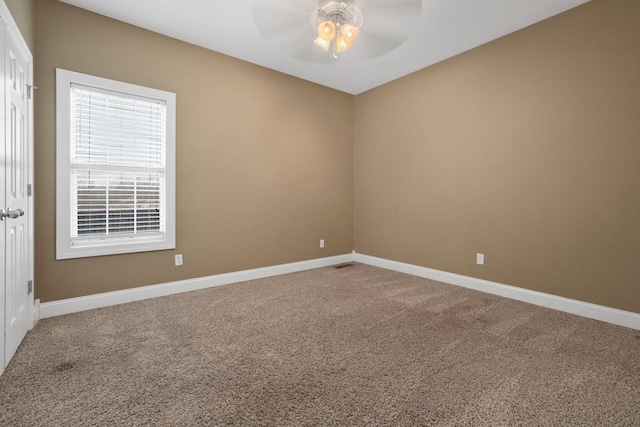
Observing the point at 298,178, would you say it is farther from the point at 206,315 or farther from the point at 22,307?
the point at 22,307

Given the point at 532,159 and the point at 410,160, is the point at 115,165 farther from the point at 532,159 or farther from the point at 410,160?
the point at 532,159

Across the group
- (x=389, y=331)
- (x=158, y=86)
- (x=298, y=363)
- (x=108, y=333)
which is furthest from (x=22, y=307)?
(x=389, y=331)

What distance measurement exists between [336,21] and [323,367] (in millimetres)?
2260

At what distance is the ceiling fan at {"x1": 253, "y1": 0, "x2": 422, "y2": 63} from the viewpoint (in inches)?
75.4

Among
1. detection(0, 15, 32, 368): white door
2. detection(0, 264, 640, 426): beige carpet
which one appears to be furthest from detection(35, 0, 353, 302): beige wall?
detection(0, 264, 640, 426): beige carpet

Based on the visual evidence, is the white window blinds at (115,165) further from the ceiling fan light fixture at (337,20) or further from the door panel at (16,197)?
the ceiling fan light fixture at (337,20)

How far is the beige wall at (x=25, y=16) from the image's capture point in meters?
2.08

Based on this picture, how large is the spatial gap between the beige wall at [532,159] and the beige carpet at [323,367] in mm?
561

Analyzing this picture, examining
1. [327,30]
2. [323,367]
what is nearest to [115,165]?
[327,30]

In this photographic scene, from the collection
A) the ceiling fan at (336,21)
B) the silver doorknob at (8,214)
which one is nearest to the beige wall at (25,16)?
the silver doorknob at (8,214)

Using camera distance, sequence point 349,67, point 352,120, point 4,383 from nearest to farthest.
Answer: point 4,383, point 349,67, point 352,120

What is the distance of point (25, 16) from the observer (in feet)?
7.68

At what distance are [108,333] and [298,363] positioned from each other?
1574 mm

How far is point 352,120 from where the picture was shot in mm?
5027
